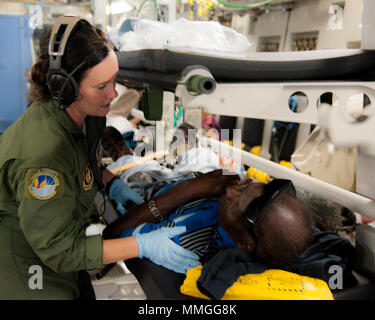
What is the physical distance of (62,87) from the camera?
1060mm

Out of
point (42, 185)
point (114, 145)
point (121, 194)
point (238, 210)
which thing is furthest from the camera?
point (114, 145)

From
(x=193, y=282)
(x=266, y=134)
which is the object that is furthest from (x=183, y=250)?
(x=266, y=134)

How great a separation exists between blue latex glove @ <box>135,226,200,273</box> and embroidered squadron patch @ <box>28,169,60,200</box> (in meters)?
0.42

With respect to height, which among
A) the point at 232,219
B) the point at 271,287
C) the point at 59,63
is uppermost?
the point at 59,63

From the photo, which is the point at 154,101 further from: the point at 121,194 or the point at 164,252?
the point at 121,194

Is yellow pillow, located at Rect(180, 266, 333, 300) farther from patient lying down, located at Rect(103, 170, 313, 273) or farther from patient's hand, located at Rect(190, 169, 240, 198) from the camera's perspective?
patient's hand, located at Rect(190, 169, 240, 198)

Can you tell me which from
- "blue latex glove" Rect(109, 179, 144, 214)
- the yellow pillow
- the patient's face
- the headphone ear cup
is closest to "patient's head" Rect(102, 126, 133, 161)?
"blue latex glove" Rect(109, 179, 144, 214)

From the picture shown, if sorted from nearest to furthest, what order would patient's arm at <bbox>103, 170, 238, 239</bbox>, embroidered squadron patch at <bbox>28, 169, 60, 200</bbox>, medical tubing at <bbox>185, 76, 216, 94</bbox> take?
medical tubing at <bbox>185, 76, 216, 94</bbox>
embroidered squadron patch at <bbox>28, 169, 60, 200</bbox>
patient's arm at <bbox>103, 170, 238, 239</bbox>

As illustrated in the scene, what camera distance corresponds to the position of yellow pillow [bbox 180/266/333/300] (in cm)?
103

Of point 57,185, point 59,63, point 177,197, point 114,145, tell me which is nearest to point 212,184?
point 177,197

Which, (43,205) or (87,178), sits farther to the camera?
(87,178)

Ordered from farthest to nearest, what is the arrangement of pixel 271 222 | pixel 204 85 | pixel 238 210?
pixel 238 210 → pixel 271 222 → pixel 204 85

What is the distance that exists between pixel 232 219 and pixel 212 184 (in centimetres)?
28

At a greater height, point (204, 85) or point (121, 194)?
point (204, 85)
